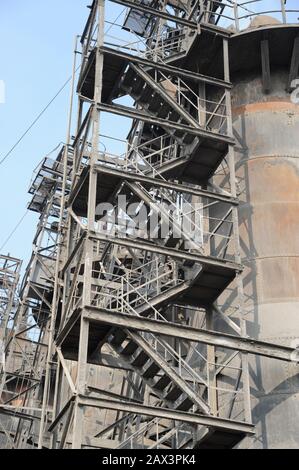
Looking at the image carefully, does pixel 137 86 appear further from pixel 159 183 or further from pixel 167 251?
pixel 167 251

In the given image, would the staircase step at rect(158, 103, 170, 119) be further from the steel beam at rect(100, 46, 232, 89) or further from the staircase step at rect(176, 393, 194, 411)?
the staircase step at rect(176, 393, 194, 411)

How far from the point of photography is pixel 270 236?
20625 millimetres

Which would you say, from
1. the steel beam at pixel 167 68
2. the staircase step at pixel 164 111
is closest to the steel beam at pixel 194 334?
the staircase step at pixel 164 111

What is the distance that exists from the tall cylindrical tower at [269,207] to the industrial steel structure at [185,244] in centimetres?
5

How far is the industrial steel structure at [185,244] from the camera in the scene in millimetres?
17656

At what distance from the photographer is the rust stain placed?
74.4 feet

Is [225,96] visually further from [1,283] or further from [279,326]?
[1,283]

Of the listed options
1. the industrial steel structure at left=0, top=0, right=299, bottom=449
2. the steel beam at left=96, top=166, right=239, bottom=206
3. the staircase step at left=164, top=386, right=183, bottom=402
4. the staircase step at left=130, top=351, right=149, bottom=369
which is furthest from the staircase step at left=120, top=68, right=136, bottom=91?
the staircase step at left=164, top=386, right=183, bottom=402

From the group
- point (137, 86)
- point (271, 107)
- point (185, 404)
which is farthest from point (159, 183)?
point (185, 404)

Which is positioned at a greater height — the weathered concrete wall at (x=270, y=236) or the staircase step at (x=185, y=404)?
the weathered concrete wall at (x=270, y=236)

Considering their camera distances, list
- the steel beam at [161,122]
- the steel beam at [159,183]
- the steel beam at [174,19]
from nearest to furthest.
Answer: the steel beam at [159,183], the steel beam at [161,122], the steel beam at [174,19]

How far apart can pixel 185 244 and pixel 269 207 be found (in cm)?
284

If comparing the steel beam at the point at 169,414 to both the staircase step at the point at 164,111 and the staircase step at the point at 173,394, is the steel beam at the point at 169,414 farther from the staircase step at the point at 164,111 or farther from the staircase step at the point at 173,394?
the staircase step at the point at 164,111
